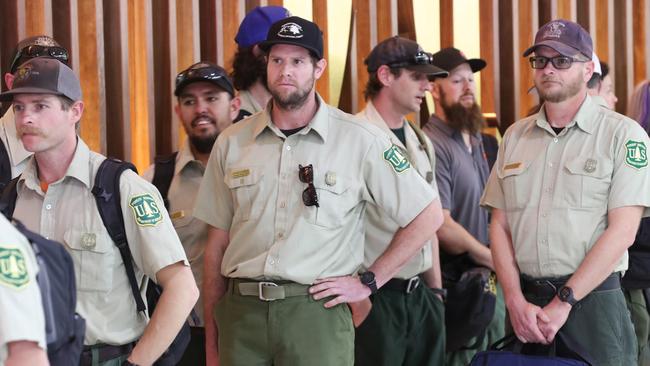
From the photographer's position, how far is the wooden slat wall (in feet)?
17.0

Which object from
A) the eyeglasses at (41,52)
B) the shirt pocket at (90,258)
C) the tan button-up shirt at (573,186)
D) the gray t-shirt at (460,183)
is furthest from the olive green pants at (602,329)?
the eyeglasses at (41,52)

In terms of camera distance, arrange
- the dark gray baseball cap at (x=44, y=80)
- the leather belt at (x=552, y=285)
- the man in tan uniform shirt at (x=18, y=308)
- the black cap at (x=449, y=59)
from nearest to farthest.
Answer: the man in tan uniform shirt at (x=18, y=308)
the dark gray baseball cap at (x=44, y=80)
the leather belt at (x=552, y=285)
the black cap at (x=449, y=59)

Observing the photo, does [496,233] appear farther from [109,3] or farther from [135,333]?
[109,3]

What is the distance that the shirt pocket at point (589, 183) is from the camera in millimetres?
3943

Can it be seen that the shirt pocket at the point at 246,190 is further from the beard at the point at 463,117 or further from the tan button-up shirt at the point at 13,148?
the beard at the point at 463,117

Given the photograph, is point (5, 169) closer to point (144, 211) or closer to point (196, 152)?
point (196, 152)

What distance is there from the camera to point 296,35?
373 cm

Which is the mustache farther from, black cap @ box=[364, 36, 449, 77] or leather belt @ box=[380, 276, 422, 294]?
leather belt @ box=[380, 276, 422, 294]

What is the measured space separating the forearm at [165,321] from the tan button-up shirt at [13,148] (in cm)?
101

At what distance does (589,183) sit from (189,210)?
1.50 m

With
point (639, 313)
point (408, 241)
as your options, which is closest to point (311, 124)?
point (408, 241)

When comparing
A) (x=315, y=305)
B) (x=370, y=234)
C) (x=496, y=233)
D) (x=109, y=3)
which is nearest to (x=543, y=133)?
(x=496, y=233)

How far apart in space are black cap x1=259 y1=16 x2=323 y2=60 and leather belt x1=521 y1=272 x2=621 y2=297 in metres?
1.11

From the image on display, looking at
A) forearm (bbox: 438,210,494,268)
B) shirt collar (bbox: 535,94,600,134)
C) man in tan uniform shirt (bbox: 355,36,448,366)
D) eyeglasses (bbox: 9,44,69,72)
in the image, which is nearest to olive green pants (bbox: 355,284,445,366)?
man in tan uniform shirt (bbox: 355,36,448,366)
